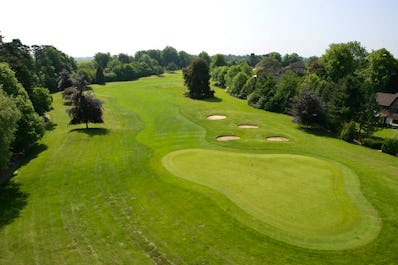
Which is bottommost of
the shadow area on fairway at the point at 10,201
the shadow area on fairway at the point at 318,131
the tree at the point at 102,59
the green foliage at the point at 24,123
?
the shadow area on fairway at the point at 10,201

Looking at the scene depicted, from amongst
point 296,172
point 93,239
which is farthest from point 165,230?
point 296,172

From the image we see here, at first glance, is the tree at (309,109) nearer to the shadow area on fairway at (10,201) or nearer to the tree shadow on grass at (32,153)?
the tree shadow on grass at (32,153)

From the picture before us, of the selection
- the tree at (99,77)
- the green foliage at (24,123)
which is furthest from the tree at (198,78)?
the tree at (99,77)

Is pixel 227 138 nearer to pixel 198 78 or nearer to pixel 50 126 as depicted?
pixel 50 126

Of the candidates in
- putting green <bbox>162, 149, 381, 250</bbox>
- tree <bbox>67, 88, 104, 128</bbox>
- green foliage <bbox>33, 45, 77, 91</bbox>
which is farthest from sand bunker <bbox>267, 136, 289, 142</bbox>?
green foliage <bbox>33, 45, 77, 91</bbox>

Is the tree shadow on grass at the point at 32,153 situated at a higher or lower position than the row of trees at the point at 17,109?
lower

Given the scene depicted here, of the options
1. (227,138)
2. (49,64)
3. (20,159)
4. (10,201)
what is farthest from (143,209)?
(49,64)
